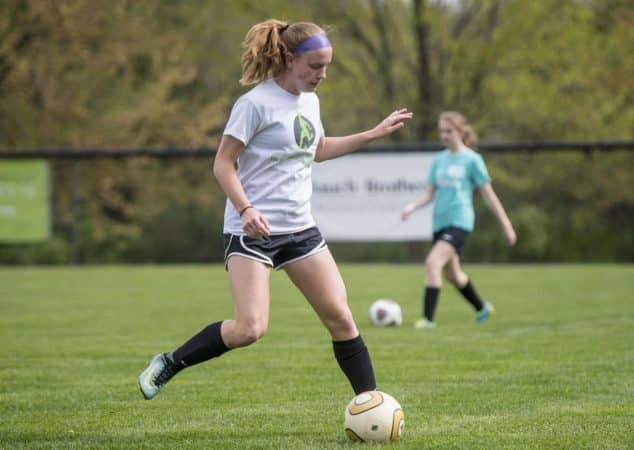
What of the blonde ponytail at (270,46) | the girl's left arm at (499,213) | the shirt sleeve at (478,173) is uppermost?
the blonde ponytail at (270,46)

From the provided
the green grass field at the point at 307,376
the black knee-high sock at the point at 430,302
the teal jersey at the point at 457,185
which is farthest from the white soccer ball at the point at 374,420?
the teal jersey at the point at 457,185

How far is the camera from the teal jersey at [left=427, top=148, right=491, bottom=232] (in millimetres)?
10812

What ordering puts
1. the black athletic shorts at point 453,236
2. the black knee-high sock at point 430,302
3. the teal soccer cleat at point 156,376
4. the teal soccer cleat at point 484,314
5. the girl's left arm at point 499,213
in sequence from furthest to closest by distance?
the teal soccer cleat at point 484,314 < the black athletic shorts at point 453,236 < the black knee-high sock at point 430,302 < the girl's left arm at point 499,213 < the teal soccer cleat at point 156,376

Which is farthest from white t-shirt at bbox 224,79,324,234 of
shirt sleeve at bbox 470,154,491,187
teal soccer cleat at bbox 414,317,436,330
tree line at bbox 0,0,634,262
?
tree line at bbox 0,0,634,262

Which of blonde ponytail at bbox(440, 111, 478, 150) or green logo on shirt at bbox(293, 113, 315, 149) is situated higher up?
green logo on shirt at bbox(293, 113, 315, 149)

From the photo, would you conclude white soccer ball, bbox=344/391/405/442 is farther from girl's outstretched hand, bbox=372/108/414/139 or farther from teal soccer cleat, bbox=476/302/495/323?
teal soccer cleat, bbox=476/302/495/323

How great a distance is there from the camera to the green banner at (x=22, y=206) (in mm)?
19984

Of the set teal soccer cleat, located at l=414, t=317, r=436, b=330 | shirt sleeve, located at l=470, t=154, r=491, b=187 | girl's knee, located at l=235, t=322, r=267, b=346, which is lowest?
teal soccer cleat, located at l=414, t=317, r=436, b=330

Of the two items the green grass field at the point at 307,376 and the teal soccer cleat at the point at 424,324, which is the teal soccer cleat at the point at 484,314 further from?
the teal soccer cleat at the point at 424,324

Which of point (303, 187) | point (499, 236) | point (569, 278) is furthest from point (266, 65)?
point (499, 236)

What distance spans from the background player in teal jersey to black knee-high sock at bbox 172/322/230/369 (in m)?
5.45

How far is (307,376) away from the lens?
7.36 metres

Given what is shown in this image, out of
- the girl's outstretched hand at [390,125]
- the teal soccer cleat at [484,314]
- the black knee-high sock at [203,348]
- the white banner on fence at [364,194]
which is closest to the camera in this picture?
the black knee-high sock at [203,348]

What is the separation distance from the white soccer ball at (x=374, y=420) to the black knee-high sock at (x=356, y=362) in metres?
0.19
